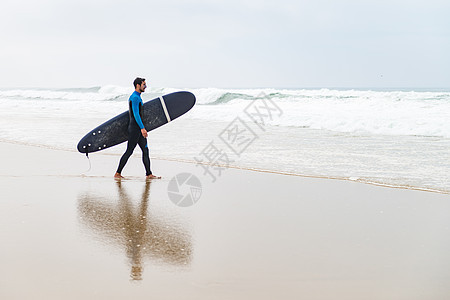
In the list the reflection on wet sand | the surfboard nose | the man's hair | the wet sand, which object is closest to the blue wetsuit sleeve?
the man's hair

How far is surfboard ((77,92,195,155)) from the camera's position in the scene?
8.52 meters

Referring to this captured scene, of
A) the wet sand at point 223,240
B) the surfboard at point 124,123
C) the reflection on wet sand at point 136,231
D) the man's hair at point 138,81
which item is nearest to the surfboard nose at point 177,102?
the surfboard at point 124,123

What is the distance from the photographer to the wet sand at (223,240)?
127 inches

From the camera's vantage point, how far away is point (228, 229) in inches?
183

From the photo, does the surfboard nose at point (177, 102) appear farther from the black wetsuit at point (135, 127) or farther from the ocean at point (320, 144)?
the black wetsuit at point (135, 127)

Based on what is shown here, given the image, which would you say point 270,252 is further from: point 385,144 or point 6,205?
point 385,144

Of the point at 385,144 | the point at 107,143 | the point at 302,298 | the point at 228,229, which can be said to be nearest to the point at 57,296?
the point at 302,298

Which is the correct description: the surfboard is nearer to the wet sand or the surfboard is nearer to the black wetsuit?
the black wetsuit

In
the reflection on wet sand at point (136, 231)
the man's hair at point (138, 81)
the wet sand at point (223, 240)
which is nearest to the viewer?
the wet sand at point (223, 240)

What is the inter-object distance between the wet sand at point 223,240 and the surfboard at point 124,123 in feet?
4.77

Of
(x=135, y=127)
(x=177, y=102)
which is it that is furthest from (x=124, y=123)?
(x=135, y=127)

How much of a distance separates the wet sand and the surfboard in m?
1.45

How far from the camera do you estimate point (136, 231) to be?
4578mm

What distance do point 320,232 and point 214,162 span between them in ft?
15.1
